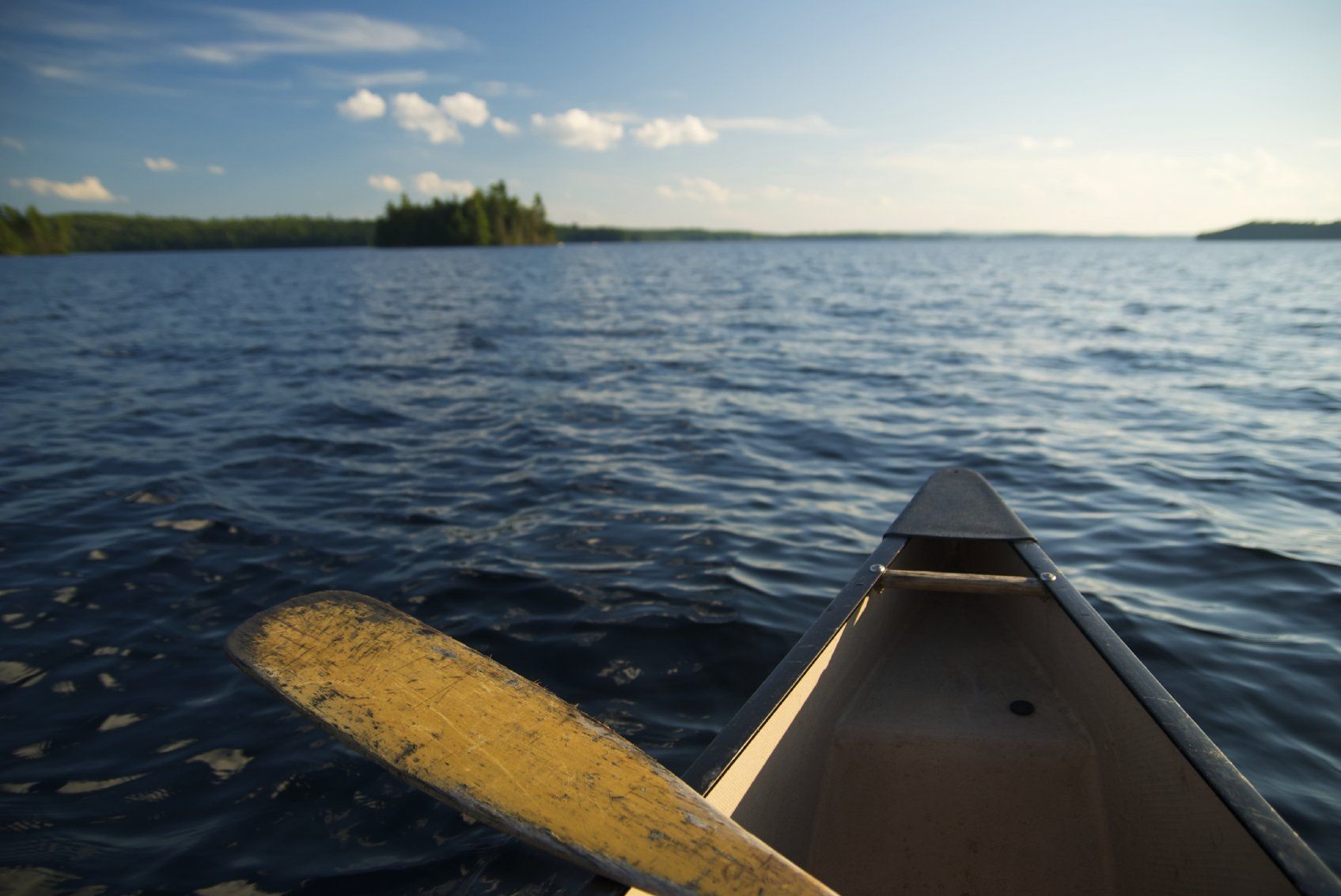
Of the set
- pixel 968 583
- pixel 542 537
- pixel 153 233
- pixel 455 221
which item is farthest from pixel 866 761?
pixel 153 233

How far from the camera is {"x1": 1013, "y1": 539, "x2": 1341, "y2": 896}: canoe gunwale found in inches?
57.7

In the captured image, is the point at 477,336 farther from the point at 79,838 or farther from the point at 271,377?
the point at 79,838

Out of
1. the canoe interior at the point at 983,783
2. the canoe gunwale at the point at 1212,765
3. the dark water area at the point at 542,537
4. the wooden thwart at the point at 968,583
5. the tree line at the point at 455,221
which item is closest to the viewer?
the canoe gunwale at the point at 1212,765

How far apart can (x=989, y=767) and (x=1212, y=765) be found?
826 mm

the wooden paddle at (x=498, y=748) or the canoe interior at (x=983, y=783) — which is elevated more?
the wooden paddle at (x=498, y=748)

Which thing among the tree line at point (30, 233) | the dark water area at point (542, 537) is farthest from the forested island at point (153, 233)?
the dark water area at point (542, 537)

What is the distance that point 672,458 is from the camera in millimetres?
7195

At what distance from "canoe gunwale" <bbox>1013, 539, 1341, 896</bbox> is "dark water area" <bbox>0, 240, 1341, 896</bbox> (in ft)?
3.54

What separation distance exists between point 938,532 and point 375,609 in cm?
264

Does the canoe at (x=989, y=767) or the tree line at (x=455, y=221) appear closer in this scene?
the canoe at (x=989, y=767)

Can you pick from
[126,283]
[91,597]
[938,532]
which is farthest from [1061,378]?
[126,283]

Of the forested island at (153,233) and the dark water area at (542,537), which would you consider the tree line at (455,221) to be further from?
the dark water area at (542,537)

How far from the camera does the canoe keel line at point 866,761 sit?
1604mm

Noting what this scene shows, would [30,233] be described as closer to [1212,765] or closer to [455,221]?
[455,221]
